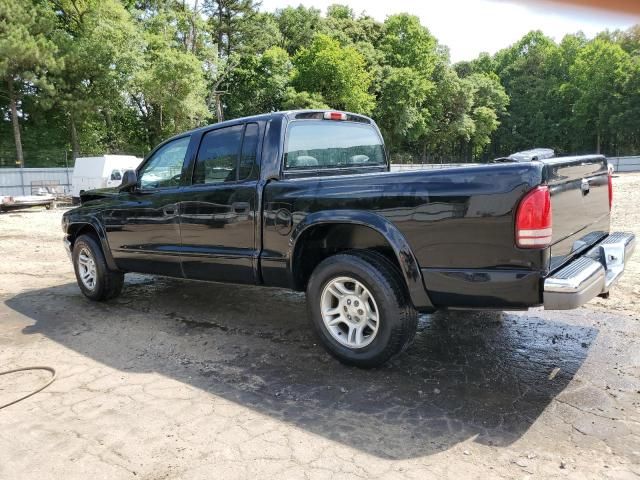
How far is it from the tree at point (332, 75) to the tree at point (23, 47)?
20071 mm

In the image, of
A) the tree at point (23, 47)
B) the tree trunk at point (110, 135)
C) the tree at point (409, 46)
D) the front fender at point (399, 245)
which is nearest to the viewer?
the front fender at point (399, 245)

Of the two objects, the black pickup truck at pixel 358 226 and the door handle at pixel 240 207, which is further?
the door handle at pixel 240 207

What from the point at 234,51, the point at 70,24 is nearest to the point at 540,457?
the point at 70,24

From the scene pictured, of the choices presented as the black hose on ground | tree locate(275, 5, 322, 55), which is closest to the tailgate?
the black hose on ground

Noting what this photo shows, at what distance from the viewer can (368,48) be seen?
5422cm

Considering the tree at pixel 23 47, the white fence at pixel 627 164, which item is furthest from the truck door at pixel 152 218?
the white fence at pixel 627 164

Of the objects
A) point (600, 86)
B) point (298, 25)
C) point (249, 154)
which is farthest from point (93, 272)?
point (600, 86)

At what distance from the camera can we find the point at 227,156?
4617mm

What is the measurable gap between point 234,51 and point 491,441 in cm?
4926

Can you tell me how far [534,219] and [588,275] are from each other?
1.87ft

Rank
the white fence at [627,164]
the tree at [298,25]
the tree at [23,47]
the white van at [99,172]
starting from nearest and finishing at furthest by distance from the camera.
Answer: the white van at [99,172]
the tree at [23,47]
the white fence at [627,164]
the tree at [298,25]

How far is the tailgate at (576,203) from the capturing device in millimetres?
3158

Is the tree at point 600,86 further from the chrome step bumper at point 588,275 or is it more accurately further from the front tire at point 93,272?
the front tire at point 93,272

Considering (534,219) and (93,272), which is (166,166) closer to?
(93,272)
